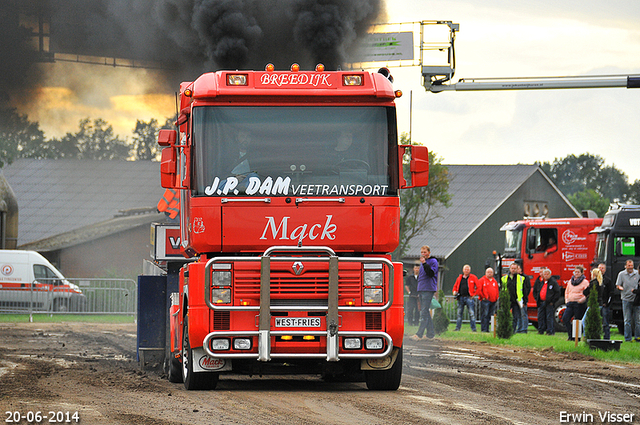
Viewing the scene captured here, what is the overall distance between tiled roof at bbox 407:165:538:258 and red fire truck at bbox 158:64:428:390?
42.0m

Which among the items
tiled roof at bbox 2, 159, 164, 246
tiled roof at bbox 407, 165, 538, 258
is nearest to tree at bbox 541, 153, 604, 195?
tiled roof at bbox 407, 165, 538, 258

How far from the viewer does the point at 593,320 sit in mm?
17656

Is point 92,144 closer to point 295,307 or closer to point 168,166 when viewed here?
point 168,166

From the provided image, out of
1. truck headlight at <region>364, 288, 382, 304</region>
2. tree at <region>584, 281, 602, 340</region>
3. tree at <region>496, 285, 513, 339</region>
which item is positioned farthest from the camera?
tree at <region>496, 285, 513, 339</region>

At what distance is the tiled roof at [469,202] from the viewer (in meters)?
53.8

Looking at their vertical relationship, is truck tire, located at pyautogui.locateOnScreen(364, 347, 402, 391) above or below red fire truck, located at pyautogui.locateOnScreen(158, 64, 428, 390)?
below

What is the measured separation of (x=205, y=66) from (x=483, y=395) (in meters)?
8.48

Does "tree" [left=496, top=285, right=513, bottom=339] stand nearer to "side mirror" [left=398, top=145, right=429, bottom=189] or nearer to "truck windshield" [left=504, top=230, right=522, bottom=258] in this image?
"truck windshield" [left=504, top=230, right=522, bottom=258]

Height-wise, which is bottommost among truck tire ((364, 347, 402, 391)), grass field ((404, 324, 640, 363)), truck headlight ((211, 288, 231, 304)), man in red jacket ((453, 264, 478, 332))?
grass field ((404, 324, 640, 363))

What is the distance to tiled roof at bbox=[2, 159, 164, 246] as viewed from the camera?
55.6 metres

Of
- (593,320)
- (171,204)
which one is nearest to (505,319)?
(593,320)

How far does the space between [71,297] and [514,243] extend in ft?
46.9

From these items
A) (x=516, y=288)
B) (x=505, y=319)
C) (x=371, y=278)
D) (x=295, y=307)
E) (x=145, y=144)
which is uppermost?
(x=145, y=144)

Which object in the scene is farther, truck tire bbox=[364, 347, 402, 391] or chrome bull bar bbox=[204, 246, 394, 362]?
truck tire bbox=[364, 347, 402, 391]
